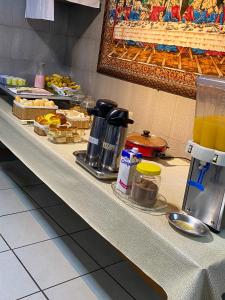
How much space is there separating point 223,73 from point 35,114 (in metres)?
1.12

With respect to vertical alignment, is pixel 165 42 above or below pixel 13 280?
above

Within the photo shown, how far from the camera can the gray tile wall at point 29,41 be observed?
2566 mm

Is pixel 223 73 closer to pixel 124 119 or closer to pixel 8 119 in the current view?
pixel 124 119

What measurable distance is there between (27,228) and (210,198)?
1242mm

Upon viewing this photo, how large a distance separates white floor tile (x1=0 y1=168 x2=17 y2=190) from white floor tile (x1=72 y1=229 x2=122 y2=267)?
76cm

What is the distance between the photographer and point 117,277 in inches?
62.8

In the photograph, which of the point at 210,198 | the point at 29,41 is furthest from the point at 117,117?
the point at 29,41

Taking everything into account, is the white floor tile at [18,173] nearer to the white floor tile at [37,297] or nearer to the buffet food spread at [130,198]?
the buffet food spread at [130,198]

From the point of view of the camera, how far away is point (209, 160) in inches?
38.1

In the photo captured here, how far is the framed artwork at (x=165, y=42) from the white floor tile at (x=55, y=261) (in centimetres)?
108

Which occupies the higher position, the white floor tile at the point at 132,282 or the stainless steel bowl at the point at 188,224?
the stainless steel bowl at the point at 188,224

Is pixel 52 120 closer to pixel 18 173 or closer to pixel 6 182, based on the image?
pixel 6 182

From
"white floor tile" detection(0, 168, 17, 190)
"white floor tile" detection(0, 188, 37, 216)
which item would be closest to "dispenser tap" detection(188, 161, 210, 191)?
"white floor tile" detection(0, 188, 37, 216)

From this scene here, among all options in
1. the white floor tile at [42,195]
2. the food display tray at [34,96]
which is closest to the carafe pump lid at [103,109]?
the food display tray at [34,96]
